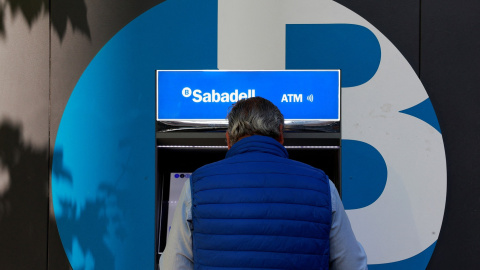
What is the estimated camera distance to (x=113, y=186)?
3506 mm

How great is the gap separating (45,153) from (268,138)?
7.09 feet

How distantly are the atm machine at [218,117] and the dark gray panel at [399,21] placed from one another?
2.65ft

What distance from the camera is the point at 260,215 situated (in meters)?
1.78

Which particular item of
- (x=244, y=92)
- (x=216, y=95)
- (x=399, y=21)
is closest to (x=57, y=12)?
(x=216, y=95)

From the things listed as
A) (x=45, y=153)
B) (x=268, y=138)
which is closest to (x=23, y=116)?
(x=45, y=153)

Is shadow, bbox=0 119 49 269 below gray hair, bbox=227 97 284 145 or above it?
below

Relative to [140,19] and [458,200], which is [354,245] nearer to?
[458,200]

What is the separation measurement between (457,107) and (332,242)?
6.68 ft

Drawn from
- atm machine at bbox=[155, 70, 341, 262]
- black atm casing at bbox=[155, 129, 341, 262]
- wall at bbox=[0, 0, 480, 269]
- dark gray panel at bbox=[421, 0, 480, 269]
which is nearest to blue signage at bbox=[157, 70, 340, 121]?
atm machine at bbox=[155, 70, 341, 262]

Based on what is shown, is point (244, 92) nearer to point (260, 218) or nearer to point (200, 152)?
point (200, 152)

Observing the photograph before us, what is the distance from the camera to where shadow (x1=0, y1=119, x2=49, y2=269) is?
3.62m

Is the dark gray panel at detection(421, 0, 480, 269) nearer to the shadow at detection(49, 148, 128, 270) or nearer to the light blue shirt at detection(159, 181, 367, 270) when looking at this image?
the light blue shirt at detection(159, 181, 367, 270)

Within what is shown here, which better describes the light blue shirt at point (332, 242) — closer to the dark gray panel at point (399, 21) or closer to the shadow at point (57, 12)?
the dark gray panel at point (399, 21)

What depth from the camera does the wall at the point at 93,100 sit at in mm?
3498
